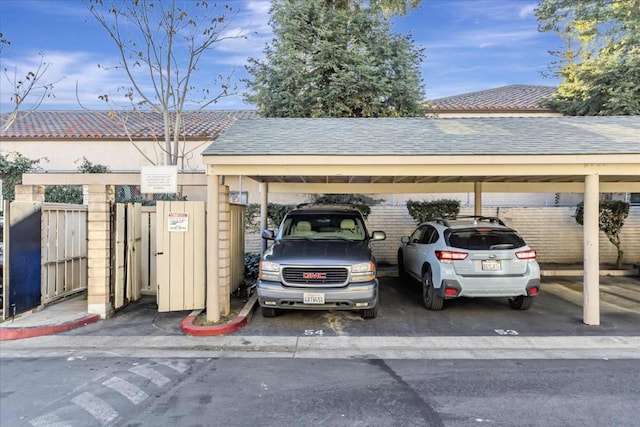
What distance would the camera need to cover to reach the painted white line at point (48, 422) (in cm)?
379

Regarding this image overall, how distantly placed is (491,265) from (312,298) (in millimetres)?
3119

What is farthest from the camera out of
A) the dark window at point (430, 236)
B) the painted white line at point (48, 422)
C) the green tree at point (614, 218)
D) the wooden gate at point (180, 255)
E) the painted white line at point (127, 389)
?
the green tree at point (614, 218)

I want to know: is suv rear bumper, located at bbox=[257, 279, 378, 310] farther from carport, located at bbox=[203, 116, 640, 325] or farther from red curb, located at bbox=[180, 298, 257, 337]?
carport, located at bbox=[203, 116, 640, 325]

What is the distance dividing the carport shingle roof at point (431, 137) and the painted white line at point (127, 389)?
3.54 metres

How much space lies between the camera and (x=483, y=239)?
7.41 meters

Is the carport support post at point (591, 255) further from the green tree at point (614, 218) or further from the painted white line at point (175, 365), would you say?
the painted white line at point (175, 365)

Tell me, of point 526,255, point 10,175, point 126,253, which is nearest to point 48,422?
point 126,253

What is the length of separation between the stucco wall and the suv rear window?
5970 millimetres

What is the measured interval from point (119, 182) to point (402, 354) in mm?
5377

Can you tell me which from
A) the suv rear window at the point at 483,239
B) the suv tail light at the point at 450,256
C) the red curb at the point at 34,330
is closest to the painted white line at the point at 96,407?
the red curb at the point at 34,330

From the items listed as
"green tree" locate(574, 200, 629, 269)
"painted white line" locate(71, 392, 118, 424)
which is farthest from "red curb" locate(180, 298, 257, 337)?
"green tree" locate(574, 200, 629, 269)

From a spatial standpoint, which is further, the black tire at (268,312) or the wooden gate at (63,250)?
the wooden gate at (63,250)

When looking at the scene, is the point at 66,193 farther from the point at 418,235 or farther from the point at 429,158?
the point at 429,158

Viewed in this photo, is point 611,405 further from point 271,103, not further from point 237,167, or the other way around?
point 271,103
